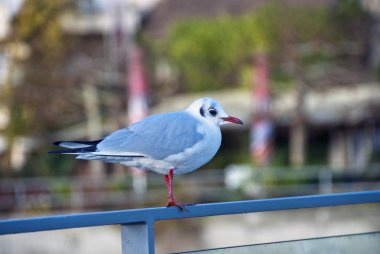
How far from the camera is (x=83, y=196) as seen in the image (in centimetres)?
1981

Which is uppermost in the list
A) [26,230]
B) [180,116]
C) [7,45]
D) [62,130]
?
[7,45]

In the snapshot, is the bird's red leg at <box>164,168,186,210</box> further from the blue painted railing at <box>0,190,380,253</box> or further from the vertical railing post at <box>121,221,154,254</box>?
the vertical railing post at <box>121,221,154,254</box>

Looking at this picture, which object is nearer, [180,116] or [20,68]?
[180,116]

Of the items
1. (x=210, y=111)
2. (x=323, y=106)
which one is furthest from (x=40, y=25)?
(x=210, y=111)

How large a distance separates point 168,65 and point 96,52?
2.52 metres

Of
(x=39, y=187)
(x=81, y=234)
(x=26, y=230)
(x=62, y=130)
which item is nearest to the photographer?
(x=26, y=230)

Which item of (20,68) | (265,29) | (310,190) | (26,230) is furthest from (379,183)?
(26,230)

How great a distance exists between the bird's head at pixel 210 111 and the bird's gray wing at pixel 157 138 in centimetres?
8

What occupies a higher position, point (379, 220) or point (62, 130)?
point (62, 130)

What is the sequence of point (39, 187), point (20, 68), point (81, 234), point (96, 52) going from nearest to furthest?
point (81, 234), point (39, 187), point (20, 68), point (96, 52)

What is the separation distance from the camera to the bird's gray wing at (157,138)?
423 centimetres

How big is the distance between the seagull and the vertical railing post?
619 millimetres

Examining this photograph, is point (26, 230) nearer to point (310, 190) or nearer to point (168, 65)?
point (310, 190)

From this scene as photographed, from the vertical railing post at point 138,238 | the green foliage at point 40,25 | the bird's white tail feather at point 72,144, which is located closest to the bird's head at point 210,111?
the bird's white tail feather at point 72,144
